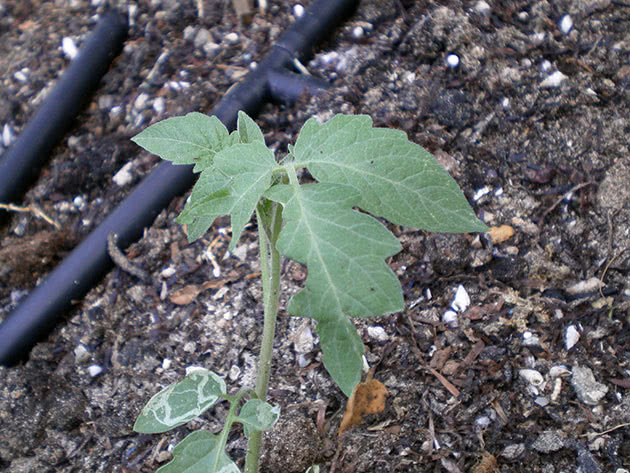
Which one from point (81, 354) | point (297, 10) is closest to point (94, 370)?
point (81, 354)

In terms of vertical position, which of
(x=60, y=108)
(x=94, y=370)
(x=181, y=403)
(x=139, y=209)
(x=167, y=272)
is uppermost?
(x=60, y=108)

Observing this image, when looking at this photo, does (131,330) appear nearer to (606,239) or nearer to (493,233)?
(493,233)

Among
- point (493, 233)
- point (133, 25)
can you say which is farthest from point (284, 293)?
point (133, 25)

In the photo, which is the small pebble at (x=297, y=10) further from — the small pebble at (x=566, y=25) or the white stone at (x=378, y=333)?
the white stone at (x=378, y=333)

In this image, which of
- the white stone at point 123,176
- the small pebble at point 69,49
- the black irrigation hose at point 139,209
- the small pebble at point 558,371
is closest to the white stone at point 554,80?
the black irrigation hose at point 139,209

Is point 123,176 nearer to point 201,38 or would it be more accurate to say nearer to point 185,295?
point 185,295

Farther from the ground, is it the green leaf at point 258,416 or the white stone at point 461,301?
the green leaf at point 258,416

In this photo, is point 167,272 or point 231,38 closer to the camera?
point 167,272
